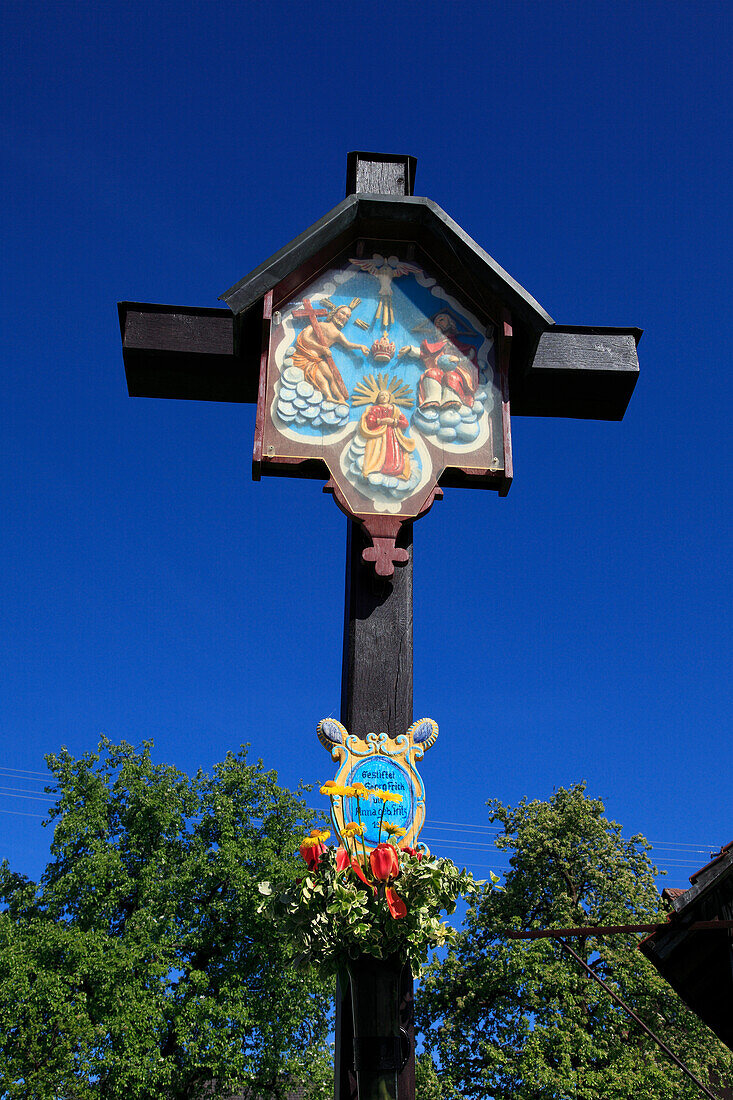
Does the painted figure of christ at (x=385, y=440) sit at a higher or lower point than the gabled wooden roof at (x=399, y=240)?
lower

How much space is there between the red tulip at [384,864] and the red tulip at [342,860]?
0.37ft

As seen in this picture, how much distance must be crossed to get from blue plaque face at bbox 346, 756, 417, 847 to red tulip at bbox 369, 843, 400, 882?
340 millimetres

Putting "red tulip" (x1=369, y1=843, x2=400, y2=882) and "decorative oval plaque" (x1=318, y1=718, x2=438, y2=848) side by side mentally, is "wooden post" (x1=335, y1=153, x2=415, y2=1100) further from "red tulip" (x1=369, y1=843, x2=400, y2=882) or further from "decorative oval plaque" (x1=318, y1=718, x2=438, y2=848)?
"red tulip" (x1=369, y1=843, x2=400, y2=882)

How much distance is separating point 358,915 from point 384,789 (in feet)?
1.96

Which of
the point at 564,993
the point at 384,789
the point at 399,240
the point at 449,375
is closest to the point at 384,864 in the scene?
the point at 384,789

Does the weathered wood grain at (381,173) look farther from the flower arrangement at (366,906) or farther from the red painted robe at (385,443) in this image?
the flower arrangement at (366,906)

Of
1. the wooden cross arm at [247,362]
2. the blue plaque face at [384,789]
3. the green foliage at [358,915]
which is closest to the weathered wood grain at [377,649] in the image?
the blue plaque face at [384,789]

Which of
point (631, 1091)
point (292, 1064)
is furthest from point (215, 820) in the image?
point (631, 1091)

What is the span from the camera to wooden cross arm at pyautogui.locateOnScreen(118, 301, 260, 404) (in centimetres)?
472

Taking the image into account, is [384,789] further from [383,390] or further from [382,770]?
[383,390]

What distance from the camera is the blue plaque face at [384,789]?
12.2 feet

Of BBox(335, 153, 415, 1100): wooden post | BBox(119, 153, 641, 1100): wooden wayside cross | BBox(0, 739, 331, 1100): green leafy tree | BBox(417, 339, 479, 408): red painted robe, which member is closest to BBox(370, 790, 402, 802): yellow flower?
BBox(335, 153, 415, 1100): wooden post

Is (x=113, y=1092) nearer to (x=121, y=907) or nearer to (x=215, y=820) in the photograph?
(x=121, y=907)

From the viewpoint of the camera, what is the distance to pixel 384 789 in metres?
3.77
